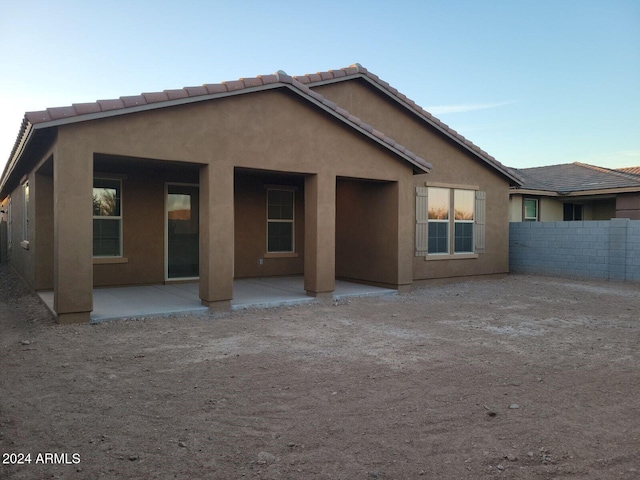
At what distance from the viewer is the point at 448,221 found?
13625 millimetres

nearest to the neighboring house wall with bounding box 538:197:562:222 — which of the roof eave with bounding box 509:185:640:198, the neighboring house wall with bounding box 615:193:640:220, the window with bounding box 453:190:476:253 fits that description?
the roof eave with bounding box 509:185:640:198

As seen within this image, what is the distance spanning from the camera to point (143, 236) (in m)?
11.5

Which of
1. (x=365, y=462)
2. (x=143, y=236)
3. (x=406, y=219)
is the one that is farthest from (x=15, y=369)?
(x=406, y=219)

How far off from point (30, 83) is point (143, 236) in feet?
20.8

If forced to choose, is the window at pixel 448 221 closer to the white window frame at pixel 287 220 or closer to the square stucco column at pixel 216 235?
the white window frame at pixel 287 220

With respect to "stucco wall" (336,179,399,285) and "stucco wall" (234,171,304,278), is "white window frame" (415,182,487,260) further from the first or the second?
"stucco wall" (234,171,304,278)

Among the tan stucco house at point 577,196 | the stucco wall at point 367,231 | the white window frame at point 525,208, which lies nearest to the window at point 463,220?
the stucco wall at point 367,231

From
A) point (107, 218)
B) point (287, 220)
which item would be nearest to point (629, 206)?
point (287, 220)

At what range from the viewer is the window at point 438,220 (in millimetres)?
13281

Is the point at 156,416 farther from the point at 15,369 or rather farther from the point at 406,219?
the point at 406,219

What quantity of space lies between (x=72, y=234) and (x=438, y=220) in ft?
30.0

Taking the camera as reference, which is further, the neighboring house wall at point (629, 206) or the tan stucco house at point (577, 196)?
the tan stucco house at point (577, 196)

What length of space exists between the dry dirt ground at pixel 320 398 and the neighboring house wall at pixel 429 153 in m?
4.97

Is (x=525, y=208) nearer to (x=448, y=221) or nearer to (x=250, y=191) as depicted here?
(x=448, y=221)
